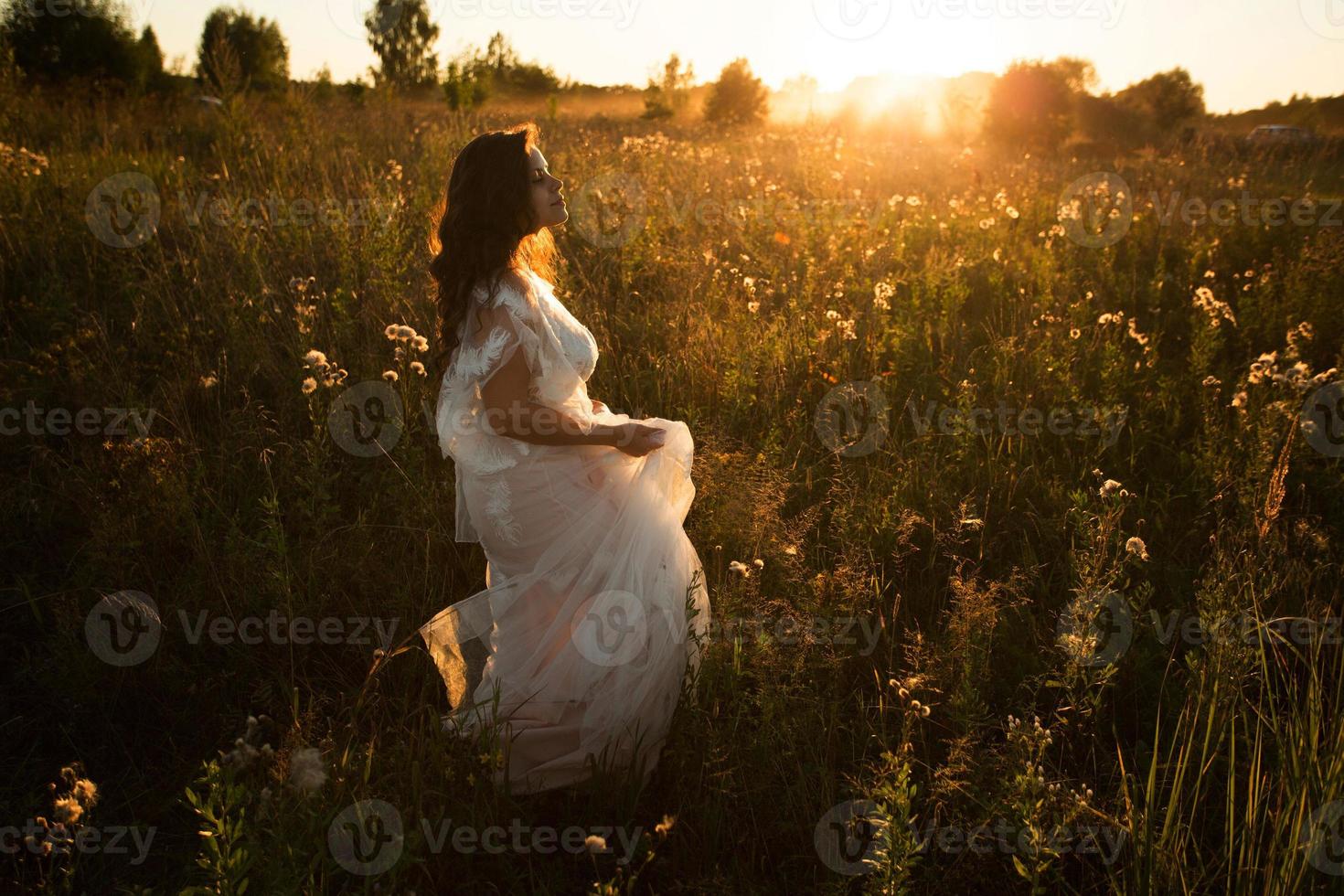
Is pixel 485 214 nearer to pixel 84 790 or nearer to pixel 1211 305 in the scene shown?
pixel 84 790

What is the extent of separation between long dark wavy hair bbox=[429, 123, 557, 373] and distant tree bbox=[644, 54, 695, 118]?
59.8 ft

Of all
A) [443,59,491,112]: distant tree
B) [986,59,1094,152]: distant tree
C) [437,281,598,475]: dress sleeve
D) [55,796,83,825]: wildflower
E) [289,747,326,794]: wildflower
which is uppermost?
[986,59,1094,152]: distant tree

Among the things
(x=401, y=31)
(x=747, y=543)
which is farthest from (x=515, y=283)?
(x=401, y=31)

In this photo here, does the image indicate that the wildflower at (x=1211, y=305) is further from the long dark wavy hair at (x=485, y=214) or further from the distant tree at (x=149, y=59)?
the distant tree at (x=149, y=59)

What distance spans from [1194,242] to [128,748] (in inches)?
305

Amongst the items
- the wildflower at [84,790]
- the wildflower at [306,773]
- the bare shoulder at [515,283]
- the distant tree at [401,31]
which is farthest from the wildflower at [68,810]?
the distant tree at [401,31]

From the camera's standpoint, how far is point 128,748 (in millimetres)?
2795

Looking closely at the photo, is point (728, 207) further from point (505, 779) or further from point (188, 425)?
point (505, 779)

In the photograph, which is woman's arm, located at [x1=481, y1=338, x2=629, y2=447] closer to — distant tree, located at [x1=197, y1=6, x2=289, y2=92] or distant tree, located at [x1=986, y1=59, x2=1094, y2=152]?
distant tree, located at [x1=197, y1=6, x2=289, y2=92]

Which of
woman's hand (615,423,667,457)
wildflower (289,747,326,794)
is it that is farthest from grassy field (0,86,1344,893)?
woman's hand (615,423,667,457)

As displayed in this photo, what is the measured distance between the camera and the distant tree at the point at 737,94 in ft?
91.2

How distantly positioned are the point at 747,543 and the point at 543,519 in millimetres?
961

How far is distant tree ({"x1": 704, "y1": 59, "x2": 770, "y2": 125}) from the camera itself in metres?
27.8

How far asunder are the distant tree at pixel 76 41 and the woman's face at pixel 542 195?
18418 millimetres
